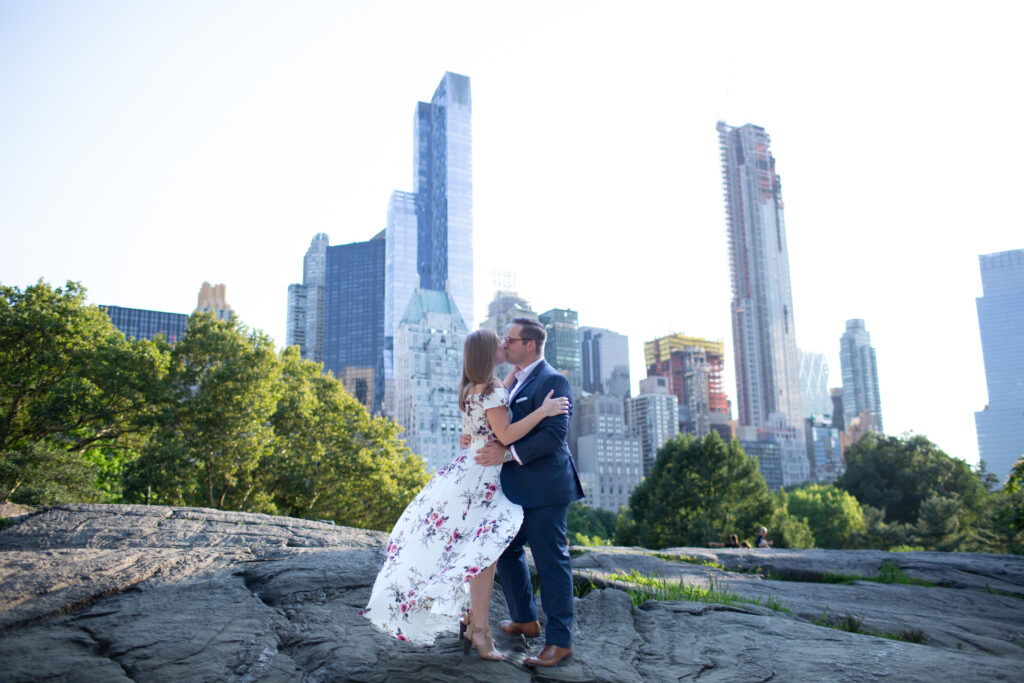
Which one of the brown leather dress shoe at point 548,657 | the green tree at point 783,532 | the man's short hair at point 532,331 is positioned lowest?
the green tree at point 783,532

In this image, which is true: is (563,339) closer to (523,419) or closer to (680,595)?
(680,595)

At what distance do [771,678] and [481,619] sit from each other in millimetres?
1790

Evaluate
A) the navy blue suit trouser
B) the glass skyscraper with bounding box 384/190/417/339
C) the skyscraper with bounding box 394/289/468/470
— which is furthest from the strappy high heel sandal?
the glass skyscraper with bounding box 384/190/417/339

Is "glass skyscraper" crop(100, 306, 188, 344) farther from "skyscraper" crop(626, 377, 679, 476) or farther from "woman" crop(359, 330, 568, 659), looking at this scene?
"woman" crop(359, 330, 568, 659)

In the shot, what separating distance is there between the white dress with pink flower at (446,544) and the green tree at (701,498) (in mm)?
33054

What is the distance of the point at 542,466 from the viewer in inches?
177

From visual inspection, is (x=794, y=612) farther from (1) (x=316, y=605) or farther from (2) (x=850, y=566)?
(2) (x=850, y=566)

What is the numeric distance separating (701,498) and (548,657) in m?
34.9

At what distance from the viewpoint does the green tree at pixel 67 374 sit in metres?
21.1

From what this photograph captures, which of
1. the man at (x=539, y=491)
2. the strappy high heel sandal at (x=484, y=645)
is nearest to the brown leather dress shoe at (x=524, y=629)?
the man at (x=539, y=491)

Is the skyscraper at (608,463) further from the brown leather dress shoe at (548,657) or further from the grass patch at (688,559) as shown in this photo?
the brown leather dress shoe at (548,657)

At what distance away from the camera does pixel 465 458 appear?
4750 mm

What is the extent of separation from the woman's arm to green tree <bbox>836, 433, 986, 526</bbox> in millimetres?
54023

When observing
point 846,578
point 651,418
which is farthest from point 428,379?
point 846,578
